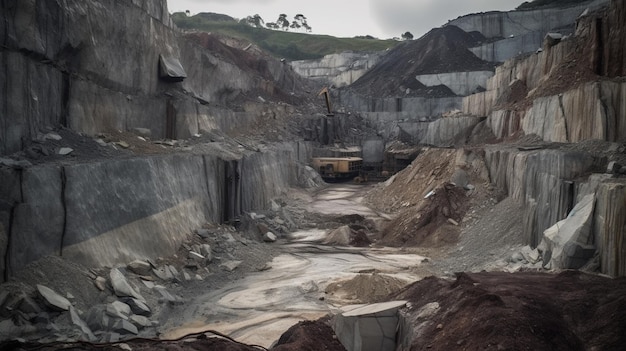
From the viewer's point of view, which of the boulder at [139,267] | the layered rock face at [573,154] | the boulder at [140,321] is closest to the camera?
the layered rock face at [573,154]

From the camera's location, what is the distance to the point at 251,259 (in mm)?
17719

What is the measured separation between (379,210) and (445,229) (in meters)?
8.57

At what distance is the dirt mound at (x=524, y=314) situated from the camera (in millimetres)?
6137

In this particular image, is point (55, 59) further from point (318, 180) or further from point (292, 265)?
point (318, 180)

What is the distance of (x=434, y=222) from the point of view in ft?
66.9

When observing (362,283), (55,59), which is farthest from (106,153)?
(362,283)

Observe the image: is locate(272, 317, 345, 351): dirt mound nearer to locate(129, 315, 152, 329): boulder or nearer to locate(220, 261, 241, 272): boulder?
locate(129, 315, 152, 329): boulder

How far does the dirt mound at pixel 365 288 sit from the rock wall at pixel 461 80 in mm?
44420

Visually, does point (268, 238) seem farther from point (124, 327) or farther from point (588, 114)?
point (588, 114)

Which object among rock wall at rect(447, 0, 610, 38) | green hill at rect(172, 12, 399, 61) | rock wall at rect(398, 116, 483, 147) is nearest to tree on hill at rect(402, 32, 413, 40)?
green hill at rect(172, 12, 399, 61)

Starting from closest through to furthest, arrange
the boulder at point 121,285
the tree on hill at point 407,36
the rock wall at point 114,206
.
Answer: the rock wall at point 114,206
the boulder at point 121,285
the tree on hill at point 407,36

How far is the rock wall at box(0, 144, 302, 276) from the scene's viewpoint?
33.1 ft

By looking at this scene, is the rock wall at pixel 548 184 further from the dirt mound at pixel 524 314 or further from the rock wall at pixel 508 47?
the rock wall at pixel 508 47

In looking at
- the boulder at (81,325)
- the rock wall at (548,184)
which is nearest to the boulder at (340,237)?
the rock wall at (548,184)
